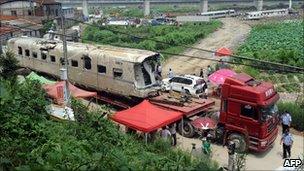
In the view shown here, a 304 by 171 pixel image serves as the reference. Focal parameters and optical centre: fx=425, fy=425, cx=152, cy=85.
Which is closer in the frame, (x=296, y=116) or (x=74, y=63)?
(x=296, y=116)

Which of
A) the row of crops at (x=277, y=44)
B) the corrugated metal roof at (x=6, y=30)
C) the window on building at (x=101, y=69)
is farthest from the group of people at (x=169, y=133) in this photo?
the corrugated metal roof at (x=6, y=30)

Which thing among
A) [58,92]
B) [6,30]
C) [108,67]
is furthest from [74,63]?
[6,30]

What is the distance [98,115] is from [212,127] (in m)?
5.37

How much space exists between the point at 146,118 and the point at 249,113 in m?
4.27

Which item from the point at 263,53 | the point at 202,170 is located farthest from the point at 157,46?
the point at 202,170

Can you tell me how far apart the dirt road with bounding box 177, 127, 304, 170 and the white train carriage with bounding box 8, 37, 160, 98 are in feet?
13.0

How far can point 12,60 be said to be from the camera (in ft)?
71.6

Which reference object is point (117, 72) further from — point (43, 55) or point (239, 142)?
point (239, 142)

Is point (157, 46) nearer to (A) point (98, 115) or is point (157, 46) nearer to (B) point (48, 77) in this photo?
(B) point (48, 77)

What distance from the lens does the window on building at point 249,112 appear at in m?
17.3

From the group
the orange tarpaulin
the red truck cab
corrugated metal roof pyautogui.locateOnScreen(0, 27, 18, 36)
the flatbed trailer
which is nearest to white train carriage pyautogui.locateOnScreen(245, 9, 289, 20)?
corrugated metal roof pyautogui.locateOnScreen(0, 27, 18, 36)

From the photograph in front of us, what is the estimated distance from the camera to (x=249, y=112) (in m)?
17.5

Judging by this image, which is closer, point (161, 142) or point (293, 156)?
point (161, 142)

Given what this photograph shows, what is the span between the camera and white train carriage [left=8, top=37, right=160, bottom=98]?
2192 centimetres
